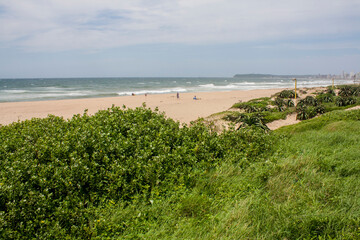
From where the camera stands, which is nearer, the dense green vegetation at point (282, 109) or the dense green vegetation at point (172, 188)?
the dense green vegetation at point (172, 188)

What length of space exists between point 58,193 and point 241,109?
523 inches

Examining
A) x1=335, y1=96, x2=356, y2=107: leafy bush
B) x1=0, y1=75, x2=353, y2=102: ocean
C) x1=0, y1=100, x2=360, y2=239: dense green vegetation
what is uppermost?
x1=0, y1=75, x2=353, y2=102: ocean

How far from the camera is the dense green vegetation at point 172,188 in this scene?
3.12 meters

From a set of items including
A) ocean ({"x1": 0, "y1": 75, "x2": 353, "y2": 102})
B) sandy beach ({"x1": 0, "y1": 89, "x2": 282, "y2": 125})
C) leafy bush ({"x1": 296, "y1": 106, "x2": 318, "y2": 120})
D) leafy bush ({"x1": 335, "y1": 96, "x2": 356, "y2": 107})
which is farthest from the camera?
ocean ({"x1": 0, "y1": 75, "x2": 353, "y2": 102})

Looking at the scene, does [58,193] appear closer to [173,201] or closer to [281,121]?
[173,201]

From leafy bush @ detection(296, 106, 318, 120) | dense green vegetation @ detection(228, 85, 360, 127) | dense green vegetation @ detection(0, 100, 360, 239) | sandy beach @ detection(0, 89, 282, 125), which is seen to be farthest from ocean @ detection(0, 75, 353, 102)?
dense green vegetation @ detection(0, 100, 360, 239)

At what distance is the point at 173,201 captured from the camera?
3.73 metres

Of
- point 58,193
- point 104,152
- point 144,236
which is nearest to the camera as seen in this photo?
point 144,236

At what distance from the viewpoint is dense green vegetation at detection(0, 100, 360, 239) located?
3.12m

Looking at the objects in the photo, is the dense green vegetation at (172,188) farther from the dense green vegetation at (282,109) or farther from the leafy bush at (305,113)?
the leafy bush at (305,113)

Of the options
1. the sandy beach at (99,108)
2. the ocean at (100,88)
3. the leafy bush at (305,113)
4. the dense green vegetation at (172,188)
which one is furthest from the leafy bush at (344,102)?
the ocean at (100,88)

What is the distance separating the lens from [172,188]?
396 centimetres

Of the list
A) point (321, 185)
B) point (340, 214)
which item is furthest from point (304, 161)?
point (340, 214)

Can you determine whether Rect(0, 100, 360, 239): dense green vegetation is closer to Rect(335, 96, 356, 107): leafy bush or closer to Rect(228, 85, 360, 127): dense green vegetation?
Rect(228, 85, 360, 127): dense green vegetation
